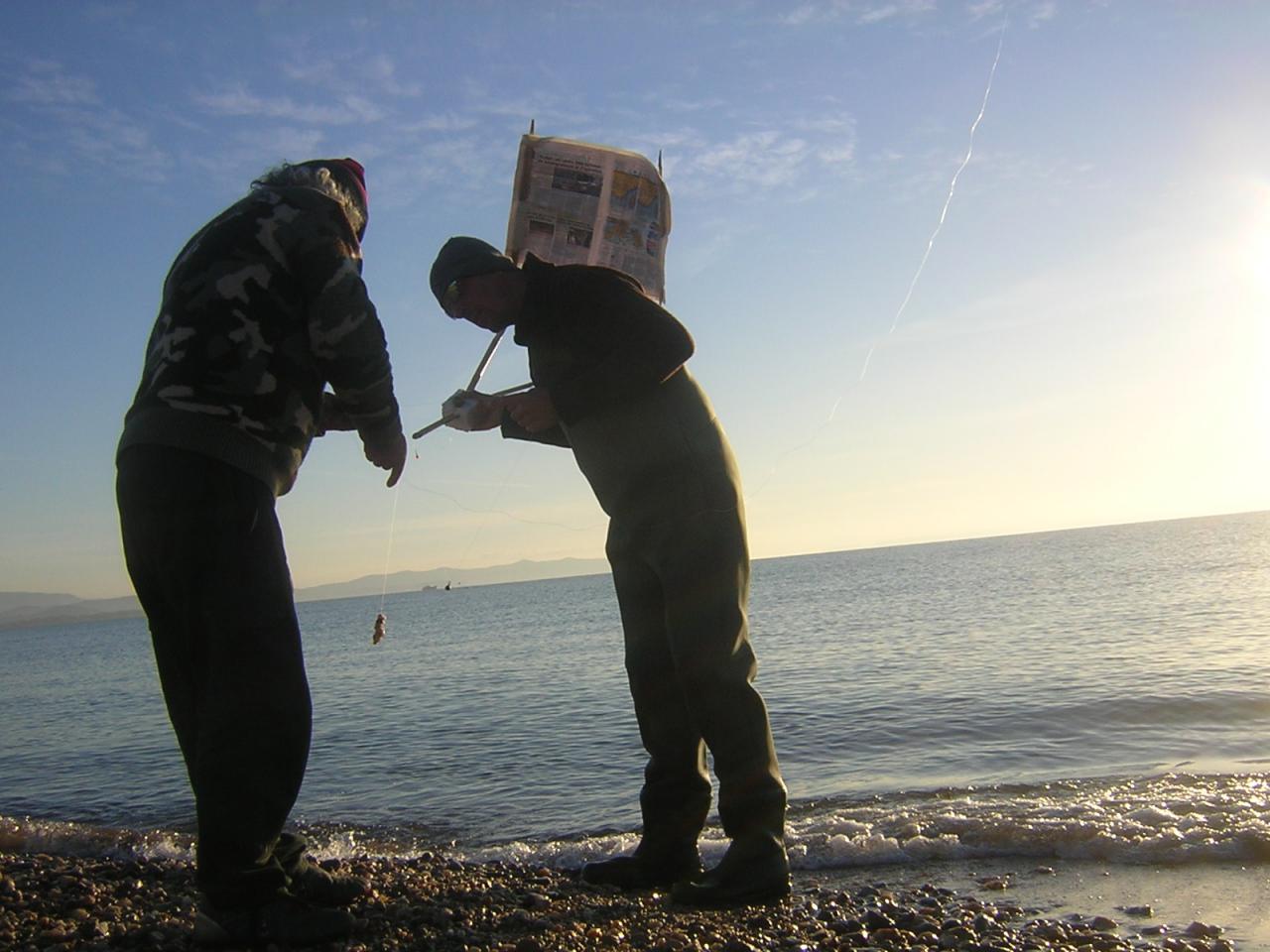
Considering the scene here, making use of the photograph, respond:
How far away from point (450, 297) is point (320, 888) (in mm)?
2228

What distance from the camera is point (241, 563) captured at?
9.95 ft

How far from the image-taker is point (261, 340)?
10.2 feet

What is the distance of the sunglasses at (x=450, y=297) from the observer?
3.99 metres

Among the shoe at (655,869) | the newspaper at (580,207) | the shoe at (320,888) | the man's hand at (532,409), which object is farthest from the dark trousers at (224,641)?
the newspaper at (580,207)

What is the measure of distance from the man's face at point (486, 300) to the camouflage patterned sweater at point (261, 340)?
2.30 feet

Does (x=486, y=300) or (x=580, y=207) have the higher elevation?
(x=580, y=207)

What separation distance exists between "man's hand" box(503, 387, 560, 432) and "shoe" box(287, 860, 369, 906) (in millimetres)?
1776

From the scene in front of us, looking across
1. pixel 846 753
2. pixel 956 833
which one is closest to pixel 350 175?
pixel 956 833

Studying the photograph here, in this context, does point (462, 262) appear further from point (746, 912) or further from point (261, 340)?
point (746, 912)

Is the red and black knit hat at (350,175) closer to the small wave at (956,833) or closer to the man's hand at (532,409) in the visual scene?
the man's hand at (532,409)

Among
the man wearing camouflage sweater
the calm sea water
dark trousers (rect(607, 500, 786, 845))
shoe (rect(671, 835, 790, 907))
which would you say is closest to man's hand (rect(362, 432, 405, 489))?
the man wearing camouflage sweater

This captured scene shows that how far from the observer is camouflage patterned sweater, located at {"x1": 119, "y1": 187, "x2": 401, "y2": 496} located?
3.04 meters

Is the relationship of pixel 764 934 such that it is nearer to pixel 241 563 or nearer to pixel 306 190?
pixel 241 563

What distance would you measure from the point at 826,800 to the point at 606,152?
5.40 meters
